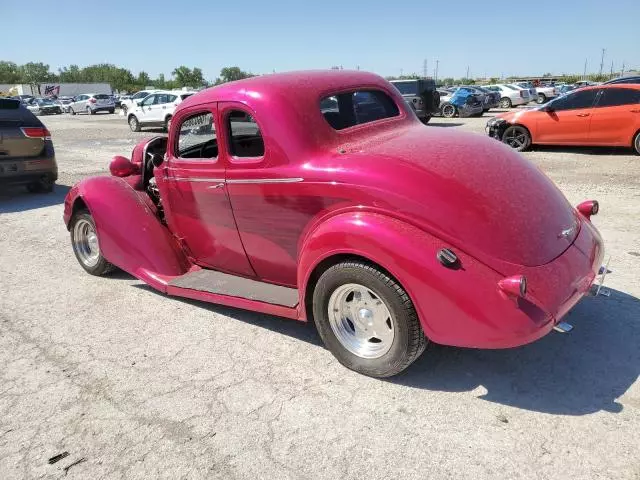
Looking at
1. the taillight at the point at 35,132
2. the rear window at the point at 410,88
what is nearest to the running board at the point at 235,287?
the taillight at the point at 35,132

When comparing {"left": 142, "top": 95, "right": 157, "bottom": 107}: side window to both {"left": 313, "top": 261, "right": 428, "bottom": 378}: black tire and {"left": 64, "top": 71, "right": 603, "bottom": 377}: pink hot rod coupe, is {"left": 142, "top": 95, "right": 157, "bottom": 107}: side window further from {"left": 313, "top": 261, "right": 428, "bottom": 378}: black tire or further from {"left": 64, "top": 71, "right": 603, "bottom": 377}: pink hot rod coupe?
{"left": 313, "top": 261, "right": 428, "bottom": 378}: black tire

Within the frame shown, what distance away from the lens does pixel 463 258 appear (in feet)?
8.54

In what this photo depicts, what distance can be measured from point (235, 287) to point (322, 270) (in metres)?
0.92

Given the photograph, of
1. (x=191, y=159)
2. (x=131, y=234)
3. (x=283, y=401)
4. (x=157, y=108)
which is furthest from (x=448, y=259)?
(x=157, y=108)

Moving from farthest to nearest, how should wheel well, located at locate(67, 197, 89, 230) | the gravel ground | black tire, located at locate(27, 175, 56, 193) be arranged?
black tire, located at locate(27, 175, 56, 193), wheel well, located at locate(67, 197, 89, 230), the gravel ground

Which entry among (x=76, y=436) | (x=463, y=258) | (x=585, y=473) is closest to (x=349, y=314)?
(x=463, y=258)

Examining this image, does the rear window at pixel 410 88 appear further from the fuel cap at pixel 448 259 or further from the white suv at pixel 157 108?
the fuel cap at pixel 448 259

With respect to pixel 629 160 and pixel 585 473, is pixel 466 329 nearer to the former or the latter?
pixel 585 473

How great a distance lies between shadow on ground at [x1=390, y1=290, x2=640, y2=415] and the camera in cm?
278

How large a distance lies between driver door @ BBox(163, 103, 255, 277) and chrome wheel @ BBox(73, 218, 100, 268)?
1.23m

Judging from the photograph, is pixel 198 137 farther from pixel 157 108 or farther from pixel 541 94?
pixel 541 94

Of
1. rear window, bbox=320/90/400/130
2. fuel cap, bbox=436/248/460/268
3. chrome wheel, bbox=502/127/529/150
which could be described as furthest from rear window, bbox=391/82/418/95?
fuel cap, bbox=436/248/460/268

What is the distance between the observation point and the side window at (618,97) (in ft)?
33.1

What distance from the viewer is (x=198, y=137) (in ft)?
13.1
